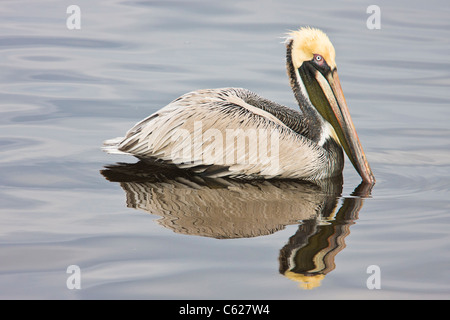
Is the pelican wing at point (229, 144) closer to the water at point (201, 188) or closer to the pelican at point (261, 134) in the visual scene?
the pelican at point (261, 134)

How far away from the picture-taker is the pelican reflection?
4836 millimetres

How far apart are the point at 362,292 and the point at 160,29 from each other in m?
8.07

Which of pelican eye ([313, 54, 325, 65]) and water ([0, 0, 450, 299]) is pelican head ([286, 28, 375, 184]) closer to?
pelican eye ([313, 54, 325, 65])

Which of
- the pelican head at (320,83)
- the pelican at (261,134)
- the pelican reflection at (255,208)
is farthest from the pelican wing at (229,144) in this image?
the pelican head at (320,83)

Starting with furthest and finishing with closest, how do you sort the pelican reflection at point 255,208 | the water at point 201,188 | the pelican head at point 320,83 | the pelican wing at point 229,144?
the pelican head at point 320,83
the pelican wing at point 229,144
the pelican reflection at point 255,208
the water at point 201,188

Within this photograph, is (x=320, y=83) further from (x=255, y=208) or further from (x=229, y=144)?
(x=255, y=208)

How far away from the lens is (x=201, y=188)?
239 inches

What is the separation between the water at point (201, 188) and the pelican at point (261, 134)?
197mm

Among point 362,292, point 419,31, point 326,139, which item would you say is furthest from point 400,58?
point 362,292

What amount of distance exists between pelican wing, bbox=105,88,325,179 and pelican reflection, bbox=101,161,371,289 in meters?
0.10

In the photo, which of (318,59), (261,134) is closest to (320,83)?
(318,59)

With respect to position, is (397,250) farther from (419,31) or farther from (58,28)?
(58,28)

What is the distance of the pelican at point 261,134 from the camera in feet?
20.9

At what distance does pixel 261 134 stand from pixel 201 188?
2.24 ft
